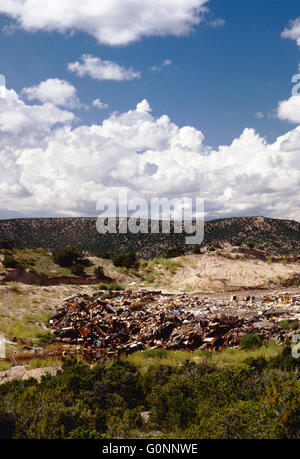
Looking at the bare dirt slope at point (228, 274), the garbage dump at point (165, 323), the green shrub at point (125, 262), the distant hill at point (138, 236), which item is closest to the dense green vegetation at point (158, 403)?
the garbage dump at point (165, 323)

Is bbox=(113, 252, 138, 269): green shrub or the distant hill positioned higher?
the distant hill

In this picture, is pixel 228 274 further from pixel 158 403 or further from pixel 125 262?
pixel 158 403

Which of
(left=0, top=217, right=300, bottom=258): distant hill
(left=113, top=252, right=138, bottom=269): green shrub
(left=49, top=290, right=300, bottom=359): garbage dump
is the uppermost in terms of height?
(left=0, top=217, right=300, bottom=258): distant hill

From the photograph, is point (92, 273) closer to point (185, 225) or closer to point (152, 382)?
point (152, 382)

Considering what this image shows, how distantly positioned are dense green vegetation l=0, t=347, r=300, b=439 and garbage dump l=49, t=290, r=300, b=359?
18.5ft

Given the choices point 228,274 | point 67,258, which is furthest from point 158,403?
point 67,258

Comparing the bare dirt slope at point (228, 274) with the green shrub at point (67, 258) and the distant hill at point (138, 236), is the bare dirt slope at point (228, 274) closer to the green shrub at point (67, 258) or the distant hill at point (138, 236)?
the green shrub at point (67, 258)

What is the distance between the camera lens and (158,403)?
7.34 meters

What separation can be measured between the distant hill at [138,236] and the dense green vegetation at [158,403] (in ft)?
187

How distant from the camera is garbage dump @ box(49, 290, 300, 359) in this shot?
15.2m

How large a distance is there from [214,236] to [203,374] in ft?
228

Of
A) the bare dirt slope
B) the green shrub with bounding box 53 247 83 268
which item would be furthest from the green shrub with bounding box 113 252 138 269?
the bare dirt slope

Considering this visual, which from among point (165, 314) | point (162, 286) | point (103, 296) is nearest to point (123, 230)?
point (162, 286)

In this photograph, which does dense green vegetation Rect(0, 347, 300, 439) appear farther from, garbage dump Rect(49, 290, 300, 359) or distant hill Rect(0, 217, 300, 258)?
distant hill Rect(0, 217, 300, 258)
